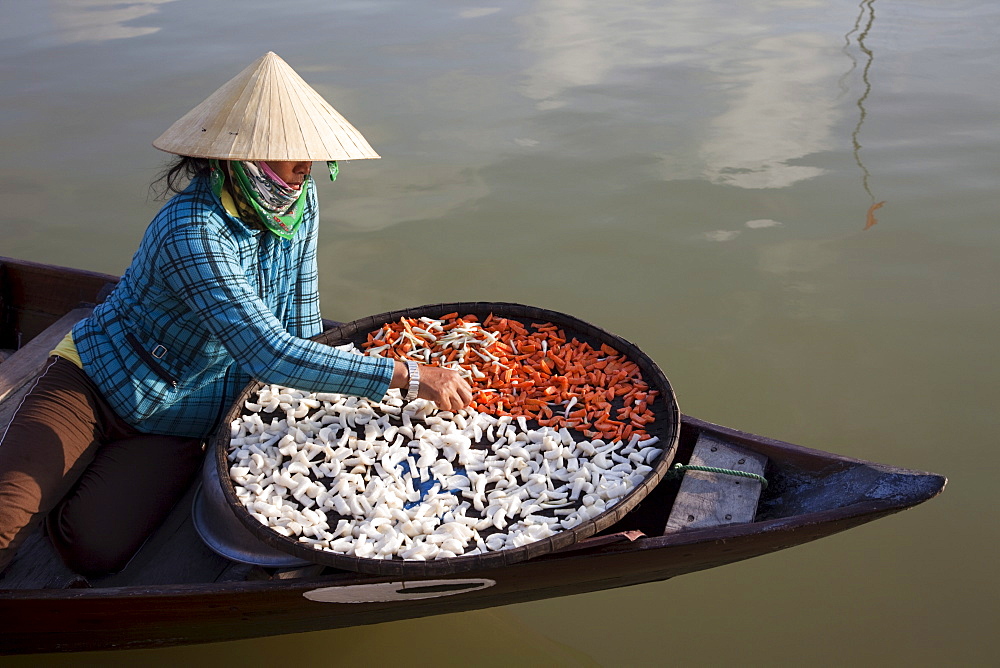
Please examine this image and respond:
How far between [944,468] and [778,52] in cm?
471

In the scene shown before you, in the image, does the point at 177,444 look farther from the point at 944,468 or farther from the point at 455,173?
the point at 455,173

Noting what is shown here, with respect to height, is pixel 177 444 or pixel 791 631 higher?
pixel 177 444

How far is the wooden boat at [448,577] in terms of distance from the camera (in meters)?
1.82

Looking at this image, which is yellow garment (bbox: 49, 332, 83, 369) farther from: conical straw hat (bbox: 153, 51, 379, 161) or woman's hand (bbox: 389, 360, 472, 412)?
woman's hand (bbox: 389, 360, 472, 412)

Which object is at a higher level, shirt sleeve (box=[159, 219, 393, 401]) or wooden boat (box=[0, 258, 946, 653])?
shirt sleeve (box=[159, 219, 393, 401])

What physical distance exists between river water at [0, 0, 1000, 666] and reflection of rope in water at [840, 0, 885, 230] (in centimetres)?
3

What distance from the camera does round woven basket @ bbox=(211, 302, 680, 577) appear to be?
1680mm

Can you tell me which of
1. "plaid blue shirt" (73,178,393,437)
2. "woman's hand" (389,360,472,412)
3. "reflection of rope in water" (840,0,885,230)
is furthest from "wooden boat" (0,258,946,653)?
"reflection of rope in water" (840,0,885,230)

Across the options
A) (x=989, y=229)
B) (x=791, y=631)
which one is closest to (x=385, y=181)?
(x=989, y=229)

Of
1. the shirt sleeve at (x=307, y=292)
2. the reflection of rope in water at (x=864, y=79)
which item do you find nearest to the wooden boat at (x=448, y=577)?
the shirt sleeve at (x=307, y=292)

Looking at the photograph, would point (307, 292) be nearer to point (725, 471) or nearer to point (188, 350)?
point (188, 350)

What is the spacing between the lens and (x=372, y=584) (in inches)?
71.7

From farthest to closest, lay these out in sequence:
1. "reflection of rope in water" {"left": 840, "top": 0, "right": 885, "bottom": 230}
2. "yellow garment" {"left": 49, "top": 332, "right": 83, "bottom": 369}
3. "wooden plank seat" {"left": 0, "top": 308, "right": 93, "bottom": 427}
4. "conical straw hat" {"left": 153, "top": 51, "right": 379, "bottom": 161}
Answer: "reflection of rope in water" {"left": 840, "top": 0, "right": 885, "bottom": 230}, "wooden plank seat" {"left": 0, "top": 308, "right": 93, "bottom": 427}, "yellow garment" {"left": 49, "top": 332, "right": 83, "bottom": 369}, "conical straw hat" {"left": 153, "top": 51, "right": 379, "bottom": 161}

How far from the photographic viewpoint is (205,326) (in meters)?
2.05
